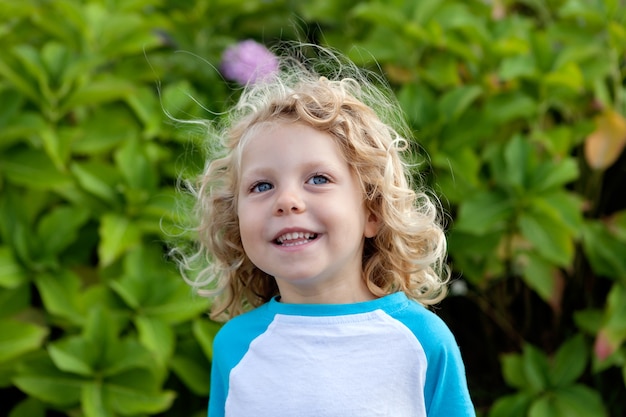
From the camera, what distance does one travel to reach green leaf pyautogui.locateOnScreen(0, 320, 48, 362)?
8.55 ft

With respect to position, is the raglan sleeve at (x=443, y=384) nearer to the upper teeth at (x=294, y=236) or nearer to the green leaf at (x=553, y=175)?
the upper teeth at (x=294, y=236)

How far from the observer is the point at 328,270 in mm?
1465

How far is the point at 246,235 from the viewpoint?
1.47 metres

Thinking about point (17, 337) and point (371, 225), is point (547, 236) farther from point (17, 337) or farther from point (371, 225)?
point (17, 337)

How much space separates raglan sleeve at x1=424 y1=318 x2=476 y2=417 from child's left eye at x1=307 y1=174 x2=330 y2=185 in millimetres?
287

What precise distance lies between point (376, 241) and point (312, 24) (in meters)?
2.35

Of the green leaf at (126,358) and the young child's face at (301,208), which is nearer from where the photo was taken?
the young child's face at (301,208)

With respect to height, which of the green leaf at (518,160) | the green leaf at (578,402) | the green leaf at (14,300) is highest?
the green leaf at (518,160)

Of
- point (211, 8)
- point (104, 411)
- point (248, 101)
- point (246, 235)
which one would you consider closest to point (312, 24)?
point (211, 8)

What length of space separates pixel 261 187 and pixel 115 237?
1.38 meters

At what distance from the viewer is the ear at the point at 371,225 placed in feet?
5.14

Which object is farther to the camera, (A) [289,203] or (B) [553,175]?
(B) [553,175]

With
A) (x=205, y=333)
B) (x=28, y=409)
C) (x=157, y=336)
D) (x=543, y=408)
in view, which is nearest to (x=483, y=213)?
(x=543, y=408)

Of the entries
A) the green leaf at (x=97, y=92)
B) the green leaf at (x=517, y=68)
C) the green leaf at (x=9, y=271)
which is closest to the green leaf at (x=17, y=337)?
the green leaf at (x=9, y=271)
